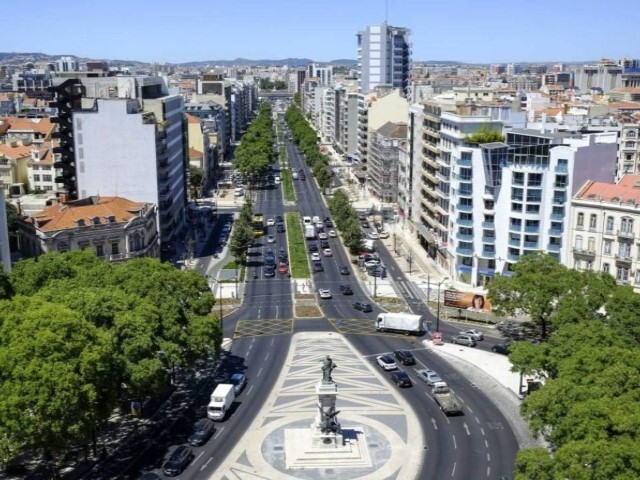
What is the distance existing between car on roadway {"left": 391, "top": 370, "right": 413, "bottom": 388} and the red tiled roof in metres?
53.3

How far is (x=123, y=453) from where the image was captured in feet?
220

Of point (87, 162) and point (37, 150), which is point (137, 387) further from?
point (37, 150)

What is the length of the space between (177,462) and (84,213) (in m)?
59.8

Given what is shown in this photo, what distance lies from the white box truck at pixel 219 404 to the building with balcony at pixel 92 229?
44184mm

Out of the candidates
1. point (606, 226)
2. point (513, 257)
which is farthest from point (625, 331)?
point (513, 257)

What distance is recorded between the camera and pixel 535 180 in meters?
114

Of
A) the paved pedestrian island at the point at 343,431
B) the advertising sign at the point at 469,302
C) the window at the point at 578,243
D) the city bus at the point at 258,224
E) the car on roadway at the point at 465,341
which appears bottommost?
the paved pedestrian island at the point at 343,431

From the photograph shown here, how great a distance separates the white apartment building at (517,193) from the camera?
11200 cm

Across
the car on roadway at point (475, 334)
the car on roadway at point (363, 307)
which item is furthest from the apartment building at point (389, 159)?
the car on roadway at point (475, 334)

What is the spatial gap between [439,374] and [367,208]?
4339 inches

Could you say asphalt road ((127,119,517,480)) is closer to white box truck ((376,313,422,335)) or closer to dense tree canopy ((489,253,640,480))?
white box truck ((376,313,422,335))

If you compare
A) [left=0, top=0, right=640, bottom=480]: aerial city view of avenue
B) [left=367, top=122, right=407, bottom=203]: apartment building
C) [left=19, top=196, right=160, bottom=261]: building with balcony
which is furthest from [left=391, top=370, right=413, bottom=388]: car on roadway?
[left=367, top=122, right=407, bottom=203]: apartment building

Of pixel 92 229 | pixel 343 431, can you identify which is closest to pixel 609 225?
pixel 343 431

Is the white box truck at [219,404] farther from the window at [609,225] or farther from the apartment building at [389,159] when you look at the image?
the apartment building at [389,159]
